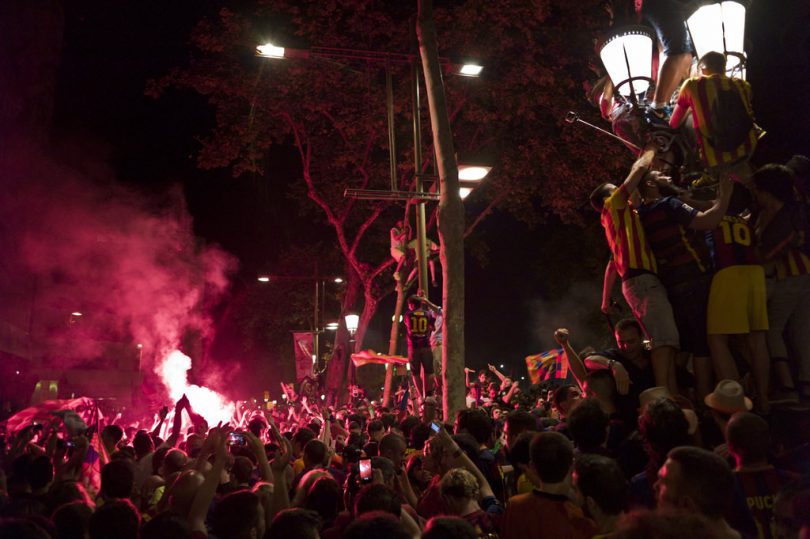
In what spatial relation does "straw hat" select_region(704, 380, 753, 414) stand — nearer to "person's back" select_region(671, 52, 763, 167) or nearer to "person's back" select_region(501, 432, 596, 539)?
"person's back" select_region(501, 432, 596, 539)

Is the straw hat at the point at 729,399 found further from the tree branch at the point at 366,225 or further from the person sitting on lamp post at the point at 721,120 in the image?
the tree branch at the point at 366,225

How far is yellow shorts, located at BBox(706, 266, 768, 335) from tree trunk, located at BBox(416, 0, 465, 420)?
5.24m

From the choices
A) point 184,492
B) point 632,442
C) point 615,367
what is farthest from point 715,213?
point 184,492

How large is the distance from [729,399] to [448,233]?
687 centimetres

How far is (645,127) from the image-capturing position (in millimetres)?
5766

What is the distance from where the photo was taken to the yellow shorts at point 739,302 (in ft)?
16.9

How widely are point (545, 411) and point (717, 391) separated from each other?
13.6ft

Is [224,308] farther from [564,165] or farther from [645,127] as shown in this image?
[645,127]

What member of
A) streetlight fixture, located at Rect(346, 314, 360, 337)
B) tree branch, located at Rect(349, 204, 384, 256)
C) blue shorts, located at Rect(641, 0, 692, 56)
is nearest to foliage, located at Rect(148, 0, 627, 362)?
tree branch, located at Rect(349, 204, 384, 256)

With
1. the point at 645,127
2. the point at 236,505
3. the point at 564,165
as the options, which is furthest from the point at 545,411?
the point at 564,165

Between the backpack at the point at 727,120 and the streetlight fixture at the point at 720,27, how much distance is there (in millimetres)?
553

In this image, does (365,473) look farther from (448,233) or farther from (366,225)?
(366,225)

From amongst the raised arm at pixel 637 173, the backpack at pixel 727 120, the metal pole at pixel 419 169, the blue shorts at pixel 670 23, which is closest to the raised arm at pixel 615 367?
the raised arm at pixel 637 173

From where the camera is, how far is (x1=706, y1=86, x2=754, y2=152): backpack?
5.32 meters
